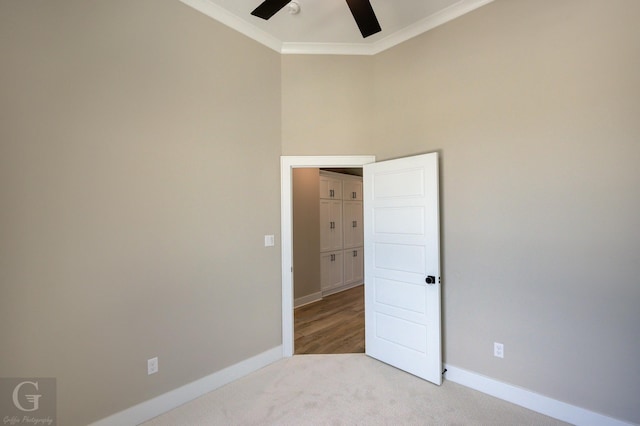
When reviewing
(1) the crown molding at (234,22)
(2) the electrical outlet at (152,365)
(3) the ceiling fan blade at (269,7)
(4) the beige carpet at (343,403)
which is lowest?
(4) the beige carpet at (343,403)

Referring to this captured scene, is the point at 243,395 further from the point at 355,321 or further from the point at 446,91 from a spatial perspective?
the point at 446,91

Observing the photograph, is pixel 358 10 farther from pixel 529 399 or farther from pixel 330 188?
pixel 330 188

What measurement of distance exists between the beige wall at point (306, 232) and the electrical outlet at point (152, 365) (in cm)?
282

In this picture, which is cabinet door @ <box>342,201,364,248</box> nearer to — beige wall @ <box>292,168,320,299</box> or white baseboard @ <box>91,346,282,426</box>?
beige wall @ <box>292,168,320,299</box>

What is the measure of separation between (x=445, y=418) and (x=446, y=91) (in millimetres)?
2789

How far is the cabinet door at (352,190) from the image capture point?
6056 mm

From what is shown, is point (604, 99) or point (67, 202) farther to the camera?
point (604, 99)

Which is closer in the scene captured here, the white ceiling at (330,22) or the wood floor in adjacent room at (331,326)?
the white ceiling at (330,22)

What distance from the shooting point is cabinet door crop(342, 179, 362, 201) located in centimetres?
606

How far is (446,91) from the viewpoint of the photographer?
9.03 ft

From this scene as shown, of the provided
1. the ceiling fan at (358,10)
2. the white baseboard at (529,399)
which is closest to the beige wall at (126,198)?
the ceiling fan at (358,10)

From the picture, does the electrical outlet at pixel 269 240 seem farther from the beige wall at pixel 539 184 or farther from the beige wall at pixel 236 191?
the beige wall at pixel 539 184

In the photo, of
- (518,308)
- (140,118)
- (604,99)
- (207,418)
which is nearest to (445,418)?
(518,308)

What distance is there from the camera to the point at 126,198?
83.2 inches
